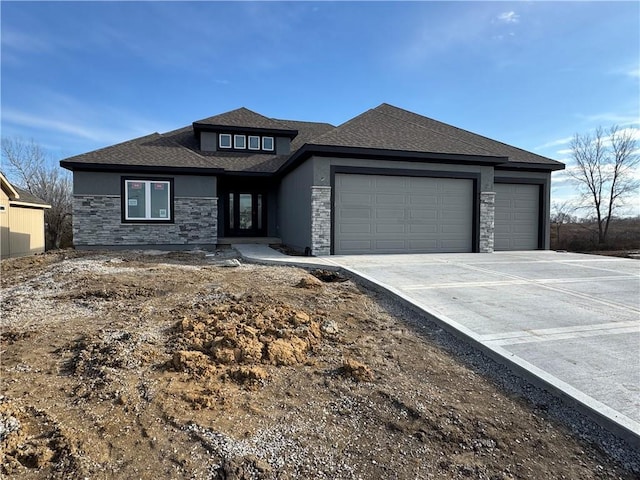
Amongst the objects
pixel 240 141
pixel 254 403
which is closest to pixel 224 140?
pixel 240 141

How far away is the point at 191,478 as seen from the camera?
208cm

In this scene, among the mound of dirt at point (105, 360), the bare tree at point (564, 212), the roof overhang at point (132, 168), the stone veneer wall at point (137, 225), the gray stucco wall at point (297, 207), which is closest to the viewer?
the mound of dirt at point (105, 360)

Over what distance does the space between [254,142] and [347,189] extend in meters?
7.39

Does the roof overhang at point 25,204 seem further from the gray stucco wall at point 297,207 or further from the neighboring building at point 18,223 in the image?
the gray stucco wall at point 297,207

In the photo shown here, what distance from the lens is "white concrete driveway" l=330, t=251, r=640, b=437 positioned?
3215 mm

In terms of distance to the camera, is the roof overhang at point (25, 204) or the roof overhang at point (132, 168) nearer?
the roof overhang at point (132, 168)

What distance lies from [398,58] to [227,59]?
18.0ft

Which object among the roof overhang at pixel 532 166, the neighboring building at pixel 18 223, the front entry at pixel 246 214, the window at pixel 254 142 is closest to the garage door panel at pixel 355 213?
the roof overhang at pixel 532 166

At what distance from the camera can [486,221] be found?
12.3 metres

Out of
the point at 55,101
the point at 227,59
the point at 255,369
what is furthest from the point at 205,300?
the point at 55,101

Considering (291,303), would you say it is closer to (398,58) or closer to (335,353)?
(335,353)

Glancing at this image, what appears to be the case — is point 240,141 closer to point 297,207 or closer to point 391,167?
point 297,207

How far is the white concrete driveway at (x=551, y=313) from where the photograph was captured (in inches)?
127

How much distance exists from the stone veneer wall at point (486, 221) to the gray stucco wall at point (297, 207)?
18.5ft
